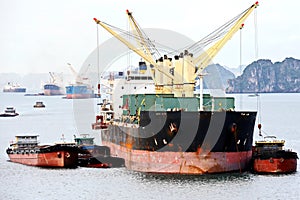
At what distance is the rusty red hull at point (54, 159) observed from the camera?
46469 mm

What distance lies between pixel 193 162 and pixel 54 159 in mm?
12123

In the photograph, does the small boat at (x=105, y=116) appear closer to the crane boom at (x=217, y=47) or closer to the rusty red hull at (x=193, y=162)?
the crane boom at (x=217, y=47)

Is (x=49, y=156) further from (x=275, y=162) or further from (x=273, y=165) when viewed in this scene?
(x=275, y=162)

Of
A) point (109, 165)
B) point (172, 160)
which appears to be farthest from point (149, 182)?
point (109, 165)

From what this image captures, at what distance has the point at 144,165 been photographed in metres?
42.4

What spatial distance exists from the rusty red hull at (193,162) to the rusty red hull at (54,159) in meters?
6.43

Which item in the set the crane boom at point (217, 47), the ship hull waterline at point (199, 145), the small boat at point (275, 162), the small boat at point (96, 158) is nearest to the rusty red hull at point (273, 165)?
the small boat at point (275, 162)

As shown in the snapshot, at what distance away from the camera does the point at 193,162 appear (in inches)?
1571

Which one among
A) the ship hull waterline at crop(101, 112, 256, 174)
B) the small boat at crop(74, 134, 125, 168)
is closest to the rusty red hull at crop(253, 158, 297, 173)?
Answer: the ship hull waterline at crop(101, 112, 256, 174)

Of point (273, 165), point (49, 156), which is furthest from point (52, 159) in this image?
point (273, 165)

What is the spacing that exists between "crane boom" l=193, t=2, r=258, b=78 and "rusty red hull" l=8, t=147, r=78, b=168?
11.4 m

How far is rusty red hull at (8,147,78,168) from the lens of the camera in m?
46.5

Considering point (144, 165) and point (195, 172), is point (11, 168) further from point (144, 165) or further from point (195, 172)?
point (195, 172)

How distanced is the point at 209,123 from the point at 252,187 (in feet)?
16.6
